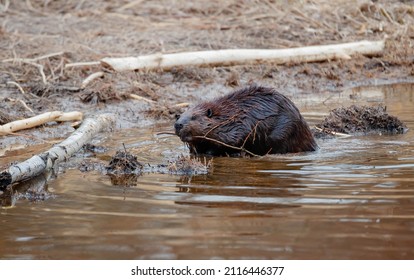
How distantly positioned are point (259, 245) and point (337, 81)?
28.0 feet

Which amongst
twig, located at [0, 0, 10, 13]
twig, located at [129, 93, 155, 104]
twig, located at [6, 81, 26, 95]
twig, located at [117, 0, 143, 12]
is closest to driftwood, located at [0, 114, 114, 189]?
twig, located at [129, 93, 155, 104]

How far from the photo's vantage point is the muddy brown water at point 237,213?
443 centimetres

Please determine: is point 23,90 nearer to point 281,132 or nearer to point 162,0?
point 281,132

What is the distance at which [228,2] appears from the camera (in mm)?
15453

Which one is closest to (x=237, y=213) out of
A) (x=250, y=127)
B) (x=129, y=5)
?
(x=250, y=127)

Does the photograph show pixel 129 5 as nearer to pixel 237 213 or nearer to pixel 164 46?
pixel 164 46

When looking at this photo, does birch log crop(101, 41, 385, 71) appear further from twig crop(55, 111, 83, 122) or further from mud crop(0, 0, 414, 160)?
twig crop(55, 111, 83, 122)

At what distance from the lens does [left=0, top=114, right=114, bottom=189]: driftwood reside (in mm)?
6074

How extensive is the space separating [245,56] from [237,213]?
7250mm

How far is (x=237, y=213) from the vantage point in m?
5.14

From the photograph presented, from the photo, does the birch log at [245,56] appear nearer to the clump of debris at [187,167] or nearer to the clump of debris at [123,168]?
the clump of debris at [123,168]

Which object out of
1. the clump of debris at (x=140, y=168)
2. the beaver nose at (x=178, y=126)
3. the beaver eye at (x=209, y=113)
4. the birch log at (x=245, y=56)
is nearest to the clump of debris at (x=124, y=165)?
the clump of debris at (x=140, y=168)

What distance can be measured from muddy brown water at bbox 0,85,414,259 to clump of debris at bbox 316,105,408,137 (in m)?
1.27

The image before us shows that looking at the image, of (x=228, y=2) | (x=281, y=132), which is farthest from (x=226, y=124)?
(x=228, y=2)
